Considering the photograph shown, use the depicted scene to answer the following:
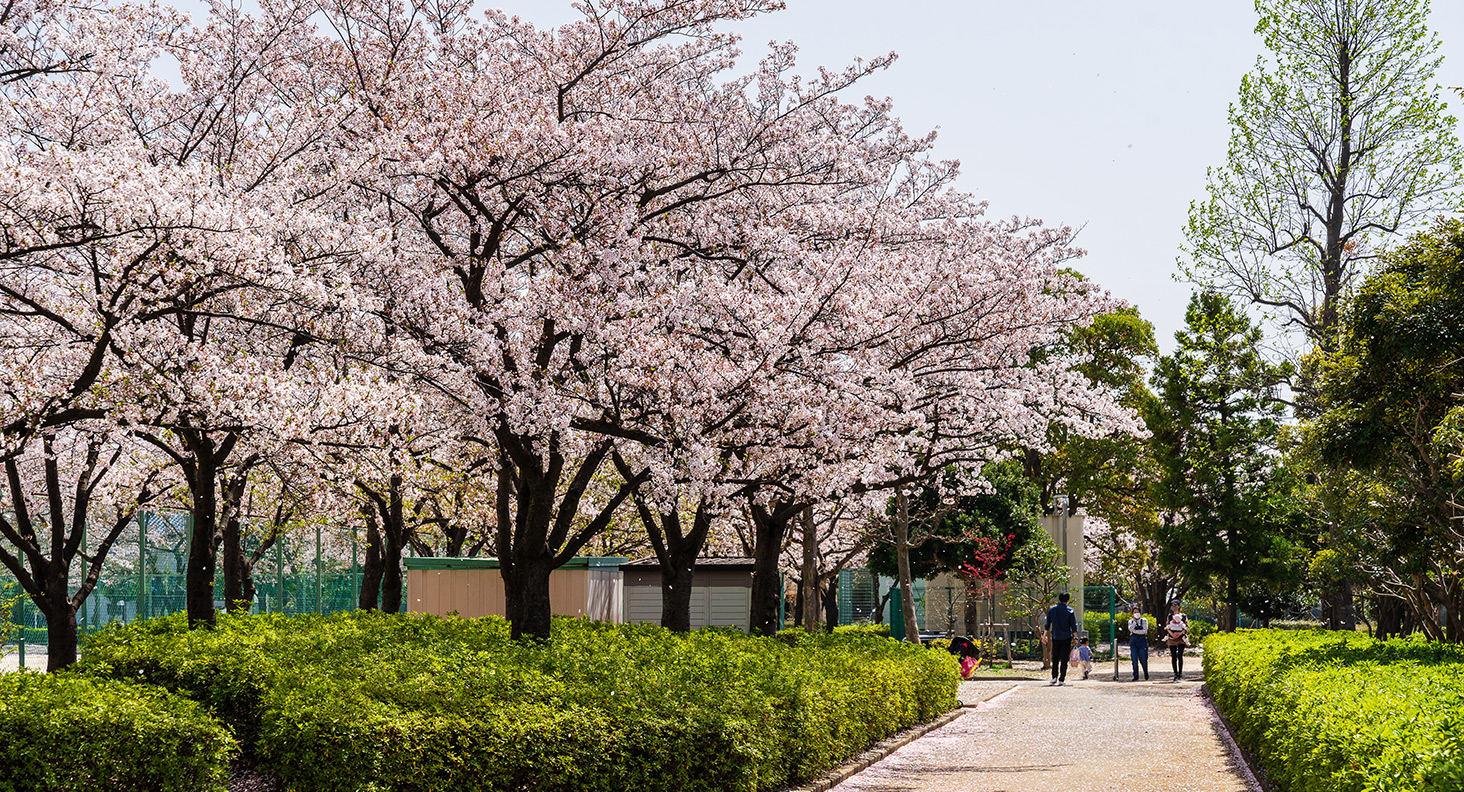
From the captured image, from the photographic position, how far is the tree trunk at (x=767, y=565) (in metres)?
16.6

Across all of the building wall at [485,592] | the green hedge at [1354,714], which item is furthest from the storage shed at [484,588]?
the green hedge at [1354,714]

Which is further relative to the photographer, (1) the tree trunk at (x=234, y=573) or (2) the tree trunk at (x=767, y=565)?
(1) the tree trunk at (x=234, y=573)

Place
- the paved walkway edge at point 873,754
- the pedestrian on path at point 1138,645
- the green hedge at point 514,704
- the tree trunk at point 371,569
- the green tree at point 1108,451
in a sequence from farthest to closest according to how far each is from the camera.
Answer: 1. the green tree at point 1108,451
2. the pedestrian on path at point 1138,645
3. the tree trunk at point 371,569
4. the paved walkway edge at point 873,754
5. the green hedge at point 514,704

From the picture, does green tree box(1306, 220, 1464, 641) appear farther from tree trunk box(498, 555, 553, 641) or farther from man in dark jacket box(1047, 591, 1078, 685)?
tree trunk box(498, 555, 553, 641)

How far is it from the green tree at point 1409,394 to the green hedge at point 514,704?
5589 millimetres

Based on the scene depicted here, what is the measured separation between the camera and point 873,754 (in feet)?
37.1

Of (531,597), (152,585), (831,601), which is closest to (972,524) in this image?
(831,601)

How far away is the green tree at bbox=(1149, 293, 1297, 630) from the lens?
94.2ft

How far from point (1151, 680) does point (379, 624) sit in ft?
55.0

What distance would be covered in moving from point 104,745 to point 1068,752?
8.85 m

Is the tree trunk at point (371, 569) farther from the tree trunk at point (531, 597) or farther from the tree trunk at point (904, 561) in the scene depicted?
the tree trunk at point (531, 597)

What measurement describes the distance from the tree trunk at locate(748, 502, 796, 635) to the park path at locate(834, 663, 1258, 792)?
9.54 feet

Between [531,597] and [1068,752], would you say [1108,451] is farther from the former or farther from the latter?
[531,597]

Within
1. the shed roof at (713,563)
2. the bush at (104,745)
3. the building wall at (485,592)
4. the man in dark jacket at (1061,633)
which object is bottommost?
the man in dark jacket at (1061,633)
